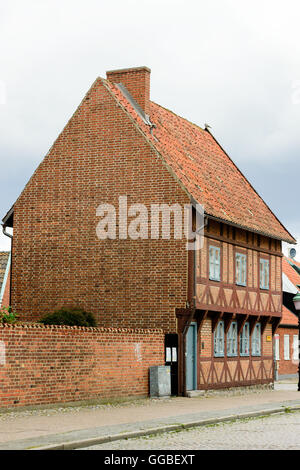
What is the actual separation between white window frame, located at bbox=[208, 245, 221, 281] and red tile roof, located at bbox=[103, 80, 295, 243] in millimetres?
1106

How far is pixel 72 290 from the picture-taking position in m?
28.6

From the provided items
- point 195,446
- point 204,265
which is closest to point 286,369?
point 204,265

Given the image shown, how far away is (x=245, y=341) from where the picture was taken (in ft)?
106

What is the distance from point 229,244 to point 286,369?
692 inches

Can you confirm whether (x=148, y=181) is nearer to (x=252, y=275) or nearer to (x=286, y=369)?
(x=252, y=275)

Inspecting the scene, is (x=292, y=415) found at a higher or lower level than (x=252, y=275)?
lower

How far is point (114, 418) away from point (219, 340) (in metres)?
12.2

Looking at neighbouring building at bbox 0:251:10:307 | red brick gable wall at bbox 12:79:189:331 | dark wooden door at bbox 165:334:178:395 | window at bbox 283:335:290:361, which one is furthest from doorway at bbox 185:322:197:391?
window at bbox 283:335:290:361

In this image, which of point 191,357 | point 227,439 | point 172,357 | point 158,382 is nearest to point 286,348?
point 191,357

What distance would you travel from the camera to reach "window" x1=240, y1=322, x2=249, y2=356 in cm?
3198

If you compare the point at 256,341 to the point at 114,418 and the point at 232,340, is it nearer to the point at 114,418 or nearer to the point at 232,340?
the point at 232,340

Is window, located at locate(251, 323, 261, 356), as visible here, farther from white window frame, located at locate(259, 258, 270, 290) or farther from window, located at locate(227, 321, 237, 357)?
window, located at locate(227, 321, 237, 357)

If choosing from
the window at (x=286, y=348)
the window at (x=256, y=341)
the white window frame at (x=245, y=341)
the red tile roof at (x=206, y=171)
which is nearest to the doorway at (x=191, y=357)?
the red tile roof at (x=206, y=171)

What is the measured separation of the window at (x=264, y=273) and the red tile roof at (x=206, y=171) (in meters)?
1.18
